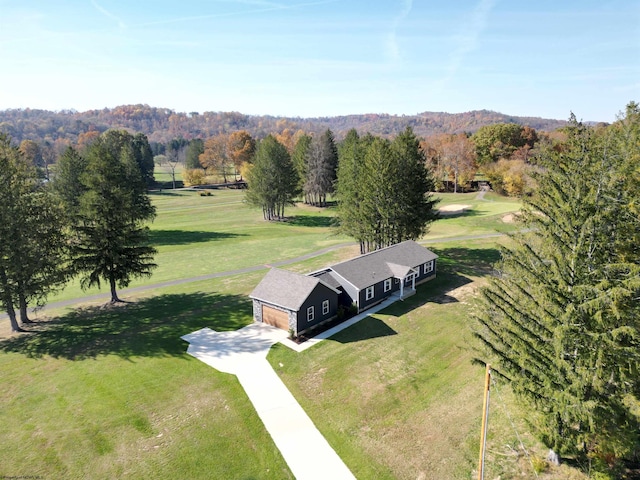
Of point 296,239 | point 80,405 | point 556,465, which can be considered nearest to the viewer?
point 556,465

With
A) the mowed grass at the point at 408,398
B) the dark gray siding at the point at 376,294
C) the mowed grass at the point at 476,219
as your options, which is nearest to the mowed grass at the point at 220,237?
the mowed grass at the point at 476,219

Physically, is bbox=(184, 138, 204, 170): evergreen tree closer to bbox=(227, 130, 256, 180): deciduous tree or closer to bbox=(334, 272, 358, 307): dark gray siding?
bbox=(227, 130, 256, 180): deciduous tree

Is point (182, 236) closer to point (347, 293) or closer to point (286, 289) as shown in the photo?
point (286, 289)

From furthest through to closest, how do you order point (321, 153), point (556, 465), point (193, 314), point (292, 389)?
1. point (321, 153)
2. point (193, 314)
3. point (292, 389)
4. point (556, 465)

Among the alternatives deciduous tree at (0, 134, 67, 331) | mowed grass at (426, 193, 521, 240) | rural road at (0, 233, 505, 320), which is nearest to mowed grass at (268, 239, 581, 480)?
rural road at (0, 233, 505, 320)

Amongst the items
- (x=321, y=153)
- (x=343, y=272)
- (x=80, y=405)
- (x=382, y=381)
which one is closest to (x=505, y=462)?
(x=382, y=381)

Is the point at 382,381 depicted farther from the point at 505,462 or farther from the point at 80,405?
the point at 80,405
